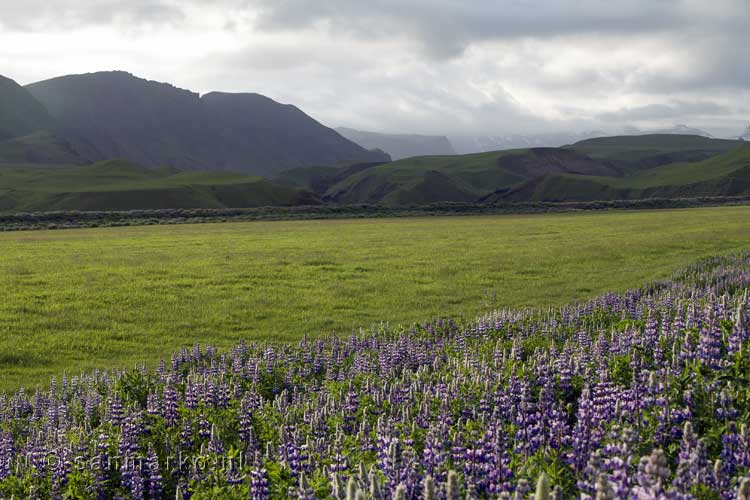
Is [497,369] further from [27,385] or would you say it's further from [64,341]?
[64,341]

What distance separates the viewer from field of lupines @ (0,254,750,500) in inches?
227

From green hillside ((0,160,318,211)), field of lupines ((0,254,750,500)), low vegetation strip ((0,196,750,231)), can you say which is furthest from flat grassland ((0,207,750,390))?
green hillside ((0,160,318,211))

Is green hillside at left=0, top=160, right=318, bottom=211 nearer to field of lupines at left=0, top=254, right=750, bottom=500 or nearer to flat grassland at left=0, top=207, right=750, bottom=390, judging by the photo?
flat grassland at left=0, top=207, right=750, bottom=390

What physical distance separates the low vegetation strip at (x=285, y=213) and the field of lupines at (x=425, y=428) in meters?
78.0

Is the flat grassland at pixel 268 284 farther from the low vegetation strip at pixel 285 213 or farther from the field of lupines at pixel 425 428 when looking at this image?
the low vegetation strip at pixel 285 213

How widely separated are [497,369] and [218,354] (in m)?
8.76

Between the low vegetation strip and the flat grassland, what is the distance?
3945 centimetres

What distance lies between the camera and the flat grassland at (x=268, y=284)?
66.7ft

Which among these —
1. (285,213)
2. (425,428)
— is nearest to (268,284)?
(425,428)

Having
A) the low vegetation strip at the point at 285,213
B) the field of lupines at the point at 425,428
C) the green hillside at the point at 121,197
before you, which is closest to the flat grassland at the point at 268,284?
the field of lupines at the point at 425,428

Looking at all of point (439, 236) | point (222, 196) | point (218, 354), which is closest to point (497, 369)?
point (218, 354)

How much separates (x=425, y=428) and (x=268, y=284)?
2345 centimetres

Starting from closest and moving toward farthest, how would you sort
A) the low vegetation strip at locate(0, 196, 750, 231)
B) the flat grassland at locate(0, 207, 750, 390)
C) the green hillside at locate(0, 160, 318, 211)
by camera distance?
1. the flat grassland at locate(0, 207, 750, 390)
2. the low vegetation strip at locate(0, 196, 750, 231)
3. the green hillside at locate(0, 160, 318, 211)

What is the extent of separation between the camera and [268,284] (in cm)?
3067
